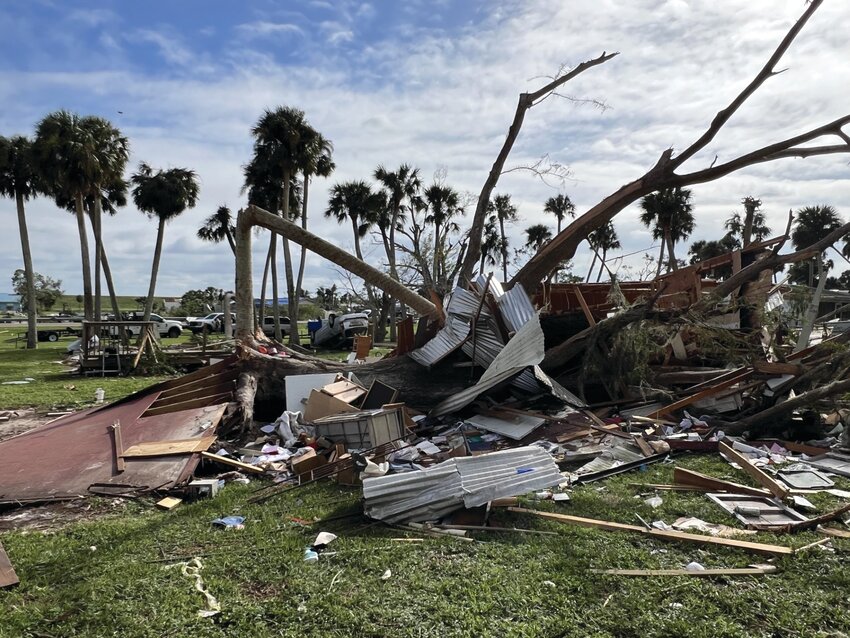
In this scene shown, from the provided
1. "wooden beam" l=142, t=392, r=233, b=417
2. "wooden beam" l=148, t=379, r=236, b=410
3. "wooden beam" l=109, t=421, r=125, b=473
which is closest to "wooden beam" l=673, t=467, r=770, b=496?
"wooden beam" l=109, t=421, r=125, b=473

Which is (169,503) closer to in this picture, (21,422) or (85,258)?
(21,422)

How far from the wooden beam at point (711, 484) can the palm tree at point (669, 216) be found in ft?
75.0

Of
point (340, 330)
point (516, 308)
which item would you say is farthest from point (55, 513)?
point (340, 330)

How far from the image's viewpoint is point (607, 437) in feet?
20.6

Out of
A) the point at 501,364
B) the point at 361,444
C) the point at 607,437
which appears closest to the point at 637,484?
the point at 607,437

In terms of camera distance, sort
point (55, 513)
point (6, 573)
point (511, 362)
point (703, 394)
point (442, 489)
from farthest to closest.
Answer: point (703, 394) → point (511, 362) → point (55, 513) → point (442, 489) → point (6, 573)

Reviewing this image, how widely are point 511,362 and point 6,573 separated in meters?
5.10

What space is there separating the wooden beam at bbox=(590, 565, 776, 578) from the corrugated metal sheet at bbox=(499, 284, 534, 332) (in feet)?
16.2

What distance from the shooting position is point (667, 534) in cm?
A: 354

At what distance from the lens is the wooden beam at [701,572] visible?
302 centimetres

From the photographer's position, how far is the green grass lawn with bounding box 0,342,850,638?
2.62 m

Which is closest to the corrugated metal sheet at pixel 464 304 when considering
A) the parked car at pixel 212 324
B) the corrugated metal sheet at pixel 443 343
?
the corrugated metal sheet at pixel 443 343

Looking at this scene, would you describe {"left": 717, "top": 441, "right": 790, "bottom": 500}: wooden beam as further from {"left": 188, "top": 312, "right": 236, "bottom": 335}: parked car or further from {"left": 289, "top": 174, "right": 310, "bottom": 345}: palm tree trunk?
{"left": 188, "top": 312, "right": 236, "bottom": 335}: parked car

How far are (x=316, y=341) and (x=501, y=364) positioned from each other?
62.8ft
